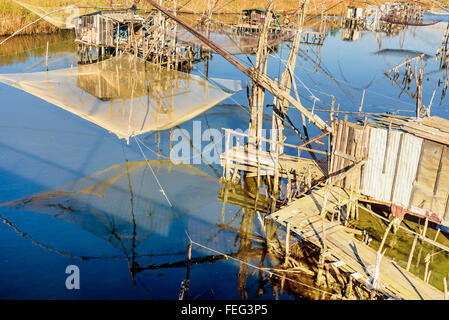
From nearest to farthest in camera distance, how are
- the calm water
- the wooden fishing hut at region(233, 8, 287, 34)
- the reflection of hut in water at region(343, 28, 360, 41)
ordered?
the calm water
the wooden fishing hut at region(233, 8, 287, 34)
the reflection of hut in water at region(343, 28, 360, 41)

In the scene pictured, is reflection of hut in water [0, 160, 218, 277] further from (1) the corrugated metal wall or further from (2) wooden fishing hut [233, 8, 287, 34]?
(2) wooden fishing hut [233, 8, 287, 34]

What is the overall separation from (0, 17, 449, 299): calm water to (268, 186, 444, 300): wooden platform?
1384 millimetres

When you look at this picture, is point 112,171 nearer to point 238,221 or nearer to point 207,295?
point 238,221

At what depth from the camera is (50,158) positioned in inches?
589

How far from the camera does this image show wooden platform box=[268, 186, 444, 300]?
8633 mm

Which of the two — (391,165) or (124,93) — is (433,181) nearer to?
(391,165)

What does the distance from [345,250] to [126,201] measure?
6.03m

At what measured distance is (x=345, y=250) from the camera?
9578 mm
